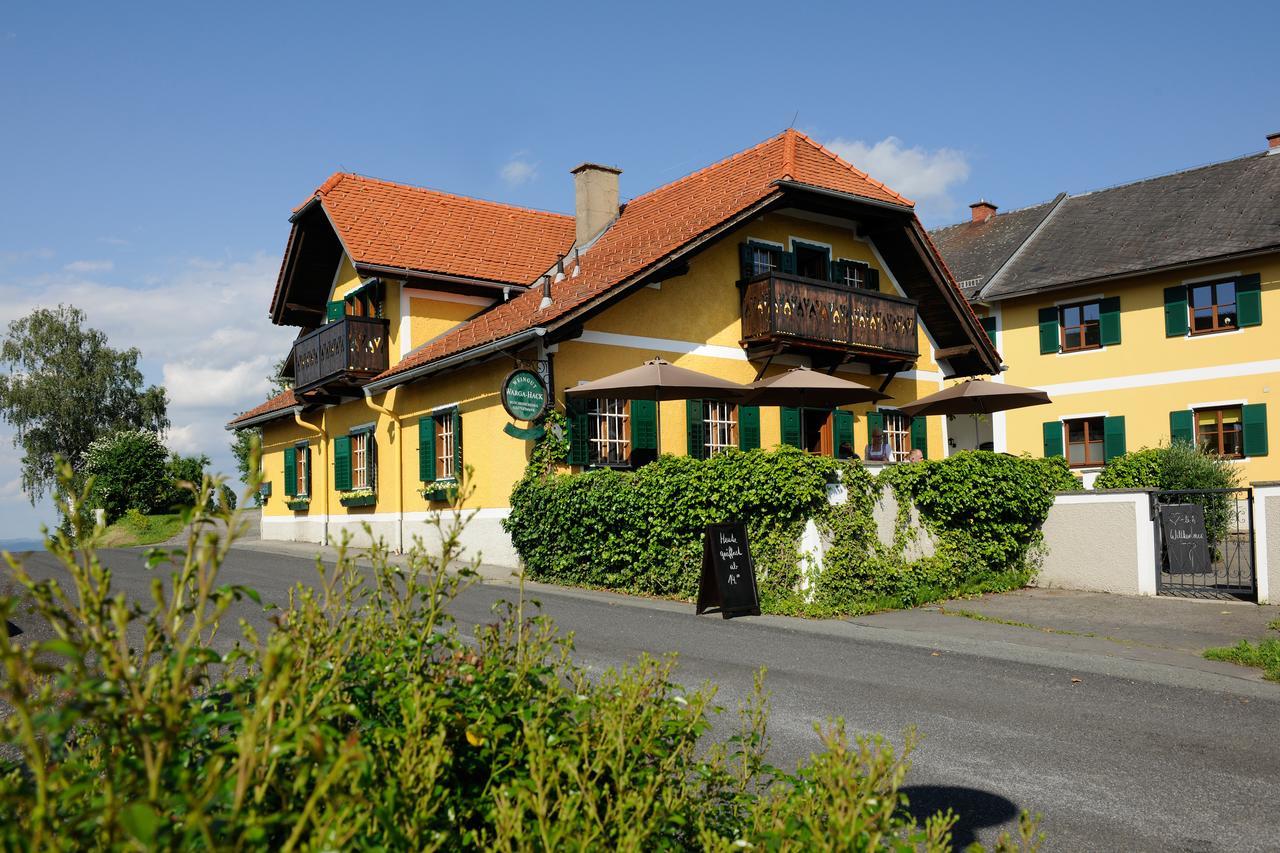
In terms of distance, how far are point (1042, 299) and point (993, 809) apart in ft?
84.2

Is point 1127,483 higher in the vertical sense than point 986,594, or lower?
higher

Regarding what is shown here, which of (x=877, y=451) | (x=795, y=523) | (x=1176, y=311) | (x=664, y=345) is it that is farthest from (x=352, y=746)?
(x=1176, y=311)

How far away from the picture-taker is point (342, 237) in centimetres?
2086

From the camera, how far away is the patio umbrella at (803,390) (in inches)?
645

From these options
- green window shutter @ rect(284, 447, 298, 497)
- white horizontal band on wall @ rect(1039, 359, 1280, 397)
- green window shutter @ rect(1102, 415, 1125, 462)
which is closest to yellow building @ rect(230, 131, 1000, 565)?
green window shutter @ rect(284, 447, 298, 497)

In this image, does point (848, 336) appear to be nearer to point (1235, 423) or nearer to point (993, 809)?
point (1235, 423)

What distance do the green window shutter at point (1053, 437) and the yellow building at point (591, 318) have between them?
18.0 ft

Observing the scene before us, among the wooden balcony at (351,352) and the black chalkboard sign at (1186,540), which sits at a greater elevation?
the wooden balcony at (351,352)

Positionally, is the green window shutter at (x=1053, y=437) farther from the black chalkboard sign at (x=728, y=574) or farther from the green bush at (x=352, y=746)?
the green bush at (x=352, y=746)

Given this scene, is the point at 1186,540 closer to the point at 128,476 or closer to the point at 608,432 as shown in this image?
the point at 608,432

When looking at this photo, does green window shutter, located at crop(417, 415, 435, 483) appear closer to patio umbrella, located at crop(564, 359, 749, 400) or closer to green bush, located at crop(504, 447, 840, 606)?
green bush, located at crop(504, 447, 840, 606)

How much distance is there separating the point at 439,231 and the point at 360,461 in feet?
16.9

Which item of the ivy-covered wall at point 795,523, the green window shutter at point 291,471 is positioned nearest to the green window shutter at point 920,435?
the ivy-covered wall at point 795,523

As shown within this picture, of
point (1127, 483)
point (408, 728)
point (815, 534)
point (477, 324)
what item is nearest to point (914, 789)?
point (408, 728)
